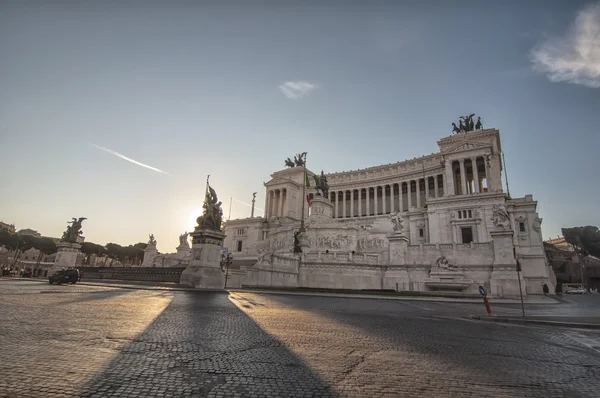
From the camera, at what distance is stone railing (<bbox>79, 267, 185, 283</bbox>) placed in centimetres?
2333

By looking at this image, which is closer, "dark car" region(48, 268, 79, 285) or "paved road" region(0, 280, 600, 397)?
"paved road" region(0, 280, 600, 397)

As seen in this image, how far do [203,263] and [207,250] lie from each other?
2.74 ft

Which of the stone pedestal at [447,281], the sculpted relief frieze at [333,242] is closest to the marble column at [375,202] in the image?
the sculpted relief frieze at [333,242]

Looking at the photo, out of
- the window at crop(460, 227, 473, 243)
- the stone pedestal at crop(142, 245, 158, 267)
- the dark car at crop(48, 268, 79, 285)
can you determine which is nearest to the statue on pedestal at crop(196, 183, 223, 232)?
the dark car at crop(48, 268, 79, 285)

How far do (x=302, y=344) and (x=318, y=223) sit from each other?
149 ft

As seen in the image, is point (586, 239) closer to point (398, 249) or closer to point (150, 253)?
point (398, 249)

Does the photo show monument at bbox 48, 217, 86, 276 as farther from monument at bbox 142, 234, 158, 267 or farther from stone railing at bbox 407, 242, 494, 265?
stone railing at bbox 407, 242, 494, 265

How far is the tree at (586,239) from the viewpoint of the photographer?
70812mm

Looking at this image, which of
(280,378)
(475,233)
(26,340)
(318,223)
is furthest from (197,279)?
(475,233)

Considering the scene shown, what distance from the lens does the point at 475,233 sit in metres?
50.8

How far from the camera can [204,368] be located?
14.7 feet

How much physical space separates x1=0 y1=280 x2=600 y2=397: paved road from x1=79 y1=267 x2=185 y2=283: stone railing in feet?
48.2

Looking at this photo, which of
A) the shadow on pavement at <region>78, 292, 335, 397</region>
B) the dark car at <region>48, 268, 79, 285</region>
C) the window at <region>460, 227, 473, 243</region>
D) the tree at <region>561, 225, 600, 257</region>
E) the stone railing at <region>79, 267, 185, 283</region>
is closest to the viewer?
the shadow on pavement at <region>78, 292, 335, 397</region>


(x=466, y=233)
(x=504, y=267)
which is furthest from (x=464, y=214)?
(x=504, y=267)
